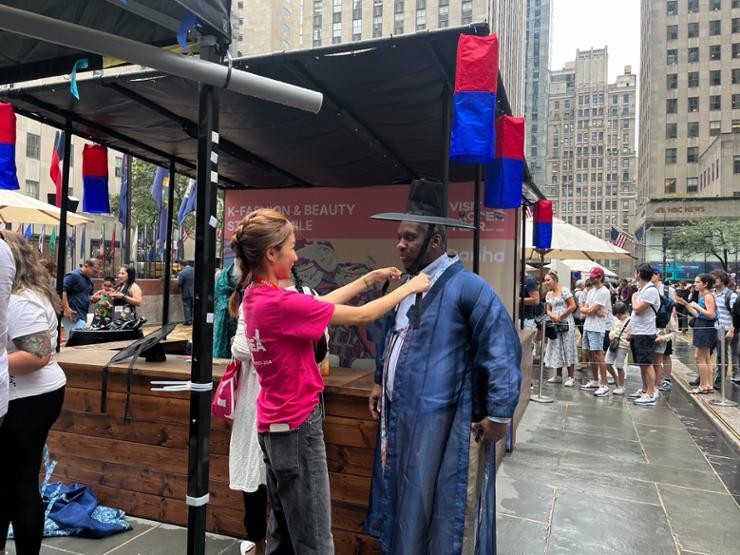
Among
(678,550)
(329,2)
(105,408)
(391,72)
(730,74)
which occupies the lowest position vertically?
(678,550)

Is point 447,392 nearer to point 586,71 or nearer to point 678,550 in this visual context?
point 678,550

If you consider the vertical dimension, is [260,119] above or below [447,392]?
above

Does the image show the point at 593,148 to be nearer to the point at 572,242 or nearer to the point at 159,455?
the point at 572,242

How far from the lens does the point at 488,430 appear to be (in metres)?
2.32

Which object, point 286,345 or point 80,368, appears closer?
point 286,345

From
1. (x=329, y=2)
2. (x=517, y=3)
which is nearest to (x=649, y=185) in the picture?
(x=517, y=3)

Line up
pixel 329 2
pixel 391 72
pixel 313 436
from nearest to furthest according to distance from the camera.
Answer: pixel 313 436 < pixel 391 72 < pixel 329 2

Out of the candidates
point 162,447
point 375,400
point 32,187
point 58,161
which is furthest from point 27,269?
point 32,187

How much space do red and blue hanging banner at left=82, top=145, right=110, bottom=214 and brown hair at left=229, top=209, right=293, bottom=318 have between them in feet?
15.4

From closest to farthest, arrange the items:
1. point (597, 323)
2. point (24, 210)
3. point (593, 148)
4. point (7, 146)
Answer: point (7, 146) < point (597, 323) < point (24, 210) < point (593, 148)

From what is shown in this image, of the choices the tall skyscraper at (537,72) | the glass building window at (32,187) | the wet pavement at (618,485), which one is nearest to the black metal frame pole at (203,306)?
the wet pavement at (618,485)

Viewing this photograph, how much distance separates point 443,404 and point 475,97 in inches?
75.5

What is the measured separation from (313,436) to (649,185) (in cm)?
7846

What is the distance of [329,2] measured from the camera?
277ft
